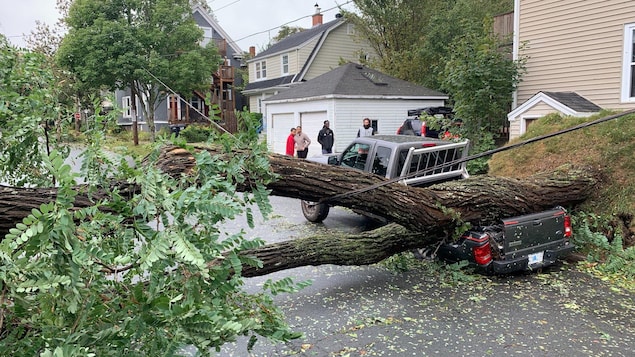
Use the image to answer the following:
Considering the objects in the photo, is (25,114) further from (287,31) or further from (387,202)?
(287,31)

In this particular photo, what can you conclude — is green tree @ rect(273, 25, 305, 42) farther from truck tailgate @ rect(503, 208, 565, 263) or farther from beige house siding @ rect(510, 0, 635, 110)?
truck tailgate @ rect(503, 208, 565, 263)

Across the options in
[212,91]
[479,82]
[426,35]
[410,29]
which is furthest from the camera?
[212,91]

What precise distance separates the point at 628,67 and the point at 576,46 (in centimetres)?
153

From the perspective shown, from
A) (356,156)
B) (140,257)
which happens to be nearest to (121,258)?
(140,257)

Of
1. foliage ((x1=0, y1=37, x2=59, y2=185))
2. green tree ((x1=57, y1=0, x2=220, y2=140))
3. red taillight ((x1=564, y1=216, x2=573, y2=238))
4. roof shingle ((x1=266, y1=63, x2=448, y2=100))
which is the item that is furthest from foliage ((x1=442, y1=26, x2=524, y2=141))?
green tree ((x1=57, y1=0, x2=220, y2=140))

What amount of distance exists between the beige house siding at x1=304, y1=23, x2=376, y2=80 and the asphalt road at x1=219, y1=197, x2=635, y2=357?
24.4 metres

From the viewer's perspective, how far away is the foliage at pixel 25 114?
3.19 meters

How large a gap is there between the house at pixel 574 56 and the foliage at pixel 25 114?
11.0m

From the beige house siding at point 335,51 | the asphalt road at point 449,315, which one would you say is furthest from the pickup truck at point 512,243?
the beige house siding at point 335,51

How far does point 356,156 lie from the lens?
855 centimetres

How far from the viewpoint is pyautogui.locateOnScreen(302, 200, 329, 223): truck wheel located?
30.5ft

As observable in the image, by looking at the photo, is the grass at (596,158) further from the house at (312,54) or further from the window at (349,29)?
the window at (349,29)

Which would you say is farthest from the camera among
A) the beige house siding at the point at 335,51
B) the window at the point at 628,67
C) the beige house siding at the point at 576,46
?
the beige house siding at the point at 335,51

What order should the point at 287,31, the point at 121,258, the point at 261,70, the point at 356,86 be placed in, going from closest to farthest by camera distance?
the point at 121,258 → the point at 356,86 → the point at 261,70 → the point at 287,31
